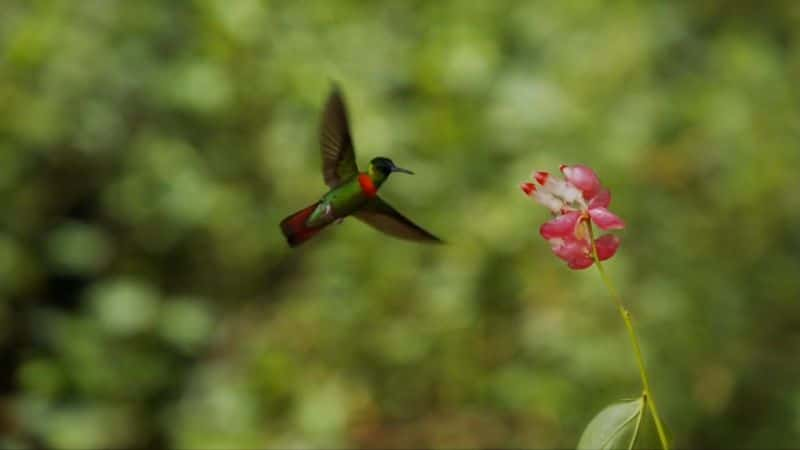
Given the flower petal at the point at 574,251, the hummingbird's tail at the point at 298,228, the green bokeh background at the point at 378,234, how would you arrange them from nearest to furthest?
the hummingbird's tail at the point at 298,228 → the flower petal at the point at 574,251 → the green bokeh background at the point at 378,234

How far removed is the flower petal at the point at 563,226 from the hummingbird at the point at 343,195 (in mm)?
92

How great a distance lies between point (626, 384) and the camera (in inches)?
78.5

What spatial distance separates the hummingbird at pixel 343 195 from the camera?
43cm

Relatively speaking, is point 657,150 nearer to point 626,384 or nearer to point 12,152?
point 626,384

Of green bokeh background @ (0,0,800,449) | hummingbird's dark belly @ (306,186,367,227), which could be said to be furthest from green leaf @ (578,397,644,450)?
green bokeh background @ (0,0,800,449)

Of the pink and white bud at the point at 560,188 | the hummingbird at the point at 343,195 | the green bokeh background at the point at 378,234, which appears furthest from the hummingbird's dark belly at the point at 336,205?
the green bokeh background at the point at 378,234

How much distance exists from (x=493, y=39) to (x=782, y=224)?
26.8 inches

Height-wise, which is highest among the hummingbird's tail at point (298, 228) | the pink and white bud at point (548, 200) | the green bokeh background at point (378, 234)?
the green bokeh background at point (378, 234)

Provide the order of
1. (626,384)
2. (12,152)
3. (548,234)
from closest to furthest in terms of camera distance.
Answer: (548,234), (626,384), (12,152)

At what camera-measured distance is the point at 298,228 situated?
1.41 feet

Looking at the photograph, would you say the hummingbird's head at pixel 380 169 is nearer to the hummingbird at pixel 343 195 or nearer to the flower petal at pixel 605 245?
the hummingbird at pixel 343 195

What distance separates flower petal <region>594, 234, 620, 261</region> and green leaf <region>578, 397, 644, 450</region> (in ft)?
0.24

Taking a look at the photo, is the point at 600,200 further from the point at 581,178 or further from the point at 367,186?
the point at 367,186

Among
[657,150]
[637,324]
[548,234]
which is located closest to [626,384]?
[637,324]
